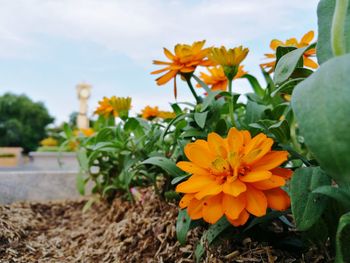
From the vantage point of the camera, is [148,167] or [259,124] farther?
[148,167]

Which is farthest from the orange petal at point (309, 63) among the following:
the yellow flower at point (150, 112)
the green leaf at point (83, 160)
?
the green leaf at point (83, 160)

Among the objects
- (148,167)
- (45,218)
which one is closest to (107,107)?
(148,167)

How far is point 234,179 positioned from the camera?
2.01ft

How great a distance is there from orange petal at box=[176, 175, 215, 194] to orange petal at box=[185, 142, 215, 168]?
24 millimetres

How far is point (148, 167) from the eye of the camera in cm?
117

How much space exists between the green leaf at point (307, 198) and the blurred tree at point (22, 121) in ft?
47.6

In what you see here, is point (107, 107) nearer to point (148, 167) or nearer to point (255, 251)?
point (148, 167)

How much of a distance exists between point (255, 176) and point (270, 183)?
0.03 metres

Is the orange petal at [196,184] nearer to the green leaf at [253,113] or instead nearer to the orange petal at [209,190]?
the orange petal at [209,190]

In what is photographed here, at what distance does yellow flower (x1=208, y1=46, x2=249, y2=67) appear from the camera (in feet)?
2.73

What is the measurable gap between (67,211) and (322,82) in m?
1.47

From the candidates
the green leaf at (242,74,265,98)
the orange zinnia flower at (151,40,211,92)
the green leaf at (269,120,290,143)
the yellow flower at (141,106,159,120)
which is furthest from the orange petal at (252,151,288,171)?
the yellow flower at (141,106,159,120)

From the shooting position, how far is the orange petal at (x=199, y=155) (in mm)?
665

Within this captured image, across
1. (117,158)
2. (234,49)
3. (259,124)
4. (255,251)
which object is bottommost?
(255,251)
